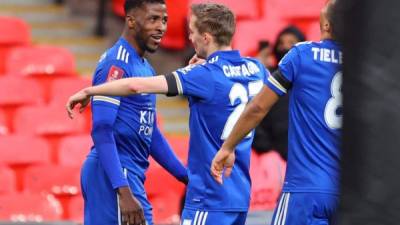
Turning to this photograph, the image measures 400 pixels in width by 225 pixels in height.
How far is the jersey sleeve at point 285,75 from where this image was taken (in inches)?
155

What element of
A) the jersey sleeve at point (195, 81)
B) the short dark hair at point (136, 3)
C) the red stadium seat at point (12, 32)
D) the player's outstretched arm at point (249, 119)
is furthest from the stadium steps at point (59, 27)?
the player's outstretched arm at point (249, 119)

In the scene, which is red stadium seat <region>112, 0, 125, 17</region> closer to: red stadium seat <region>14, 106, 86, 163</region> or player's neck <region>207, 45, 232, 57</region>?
red stadium seat <region>14, 106, 86, 163</region>

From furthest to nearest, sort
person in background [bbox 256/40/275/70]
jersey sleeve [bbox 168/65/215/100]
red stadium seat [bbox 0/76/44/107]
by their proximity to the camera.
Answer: red stadium seat [bbox 0/76/44/107] < person in background [bbox 256/40/275/70] < jersey sleeve [bbox 168/65/215/100]

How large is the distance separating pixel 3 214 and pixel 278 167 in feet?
6.91

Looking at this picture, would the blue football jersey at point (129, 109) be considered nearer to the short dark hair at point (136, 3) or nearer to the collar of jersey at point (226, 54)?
the short dark hair at point (136, 3)

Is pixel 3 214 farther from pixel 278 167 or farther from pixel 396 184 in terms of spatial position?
pixel 396 184

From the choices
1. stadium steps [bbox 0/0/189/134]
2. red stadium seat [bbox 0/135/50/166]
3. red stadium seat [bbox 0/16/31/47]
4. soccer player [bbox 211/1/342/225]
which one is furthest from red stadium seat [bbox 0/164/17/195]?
soccer player [bbox 211/1/342/225]

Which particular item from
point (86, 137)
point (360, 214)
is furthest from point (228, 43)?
point (86, 137)

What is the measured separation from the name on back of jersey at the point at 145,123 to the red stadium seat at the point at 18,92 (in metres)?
4.54

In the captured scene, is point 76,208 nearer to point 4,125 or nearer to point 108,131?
point 4,125

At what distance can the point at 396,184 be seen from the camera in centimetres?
139

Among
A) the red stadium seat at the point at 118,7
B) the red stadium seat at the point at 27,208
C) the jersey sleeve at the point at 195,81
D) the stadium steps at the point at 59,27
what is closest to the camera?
the jersey sleeve at the point at 195,81

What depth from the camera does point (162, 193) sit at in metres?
8.62

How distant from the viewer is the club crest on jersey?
185 inches
